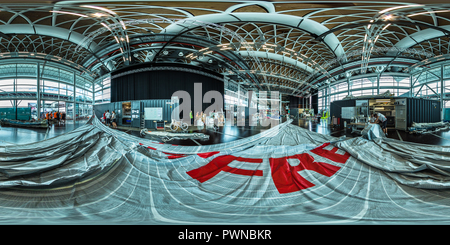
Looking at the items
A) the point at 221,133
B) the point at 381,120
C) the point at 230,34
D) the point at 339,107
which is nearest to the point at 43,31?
the point at 230,34

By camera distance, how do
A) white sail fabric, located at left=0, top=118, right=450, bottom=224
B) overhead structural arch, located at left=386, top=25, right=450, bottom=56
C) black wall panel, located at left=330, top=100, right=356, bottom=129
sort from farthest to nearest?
1. black wall panel, located at left=330, top=100, right=356, bottom=129
2. overhead structural arch, located at left=386, top=25, right=450, bottom=56
3. white sail fabric, located at left=0, top=118, right=450, bottom=224

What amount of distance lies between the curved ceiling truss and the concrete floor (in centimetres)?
64

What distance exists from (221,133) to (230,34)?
1213mm

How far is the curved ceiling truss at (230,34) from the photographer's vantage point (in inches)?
57.6

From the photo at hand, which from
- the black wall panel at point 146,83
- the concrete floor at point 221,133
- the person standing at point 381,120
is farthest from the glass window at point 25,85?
the person standing at point 381,120

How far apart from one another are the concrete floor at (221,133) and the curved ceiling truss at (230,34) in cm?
64

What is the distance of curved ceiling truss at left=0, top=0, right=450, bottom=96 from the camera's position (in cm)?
146

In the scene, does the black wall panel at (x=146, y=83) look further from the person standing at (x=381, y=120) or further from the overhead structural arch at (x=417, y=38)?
the overhead structural arch at (x=417, y=38)

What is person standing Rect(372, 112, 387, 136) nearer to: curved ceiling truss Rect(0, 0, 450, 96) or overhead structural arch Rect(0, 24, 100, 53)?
curved ceiling truss Rect(0, 0, 450, 96)

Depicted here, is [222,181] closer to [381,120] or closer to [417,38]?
[381,120]

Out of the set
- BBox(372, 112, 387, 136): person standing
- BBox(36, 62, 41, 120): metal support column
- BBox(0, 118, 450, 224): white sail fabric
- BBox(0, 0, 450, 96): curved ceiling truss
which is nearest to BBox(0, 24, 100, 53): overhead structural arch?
BBox(0, 0, 450, 96): curved ceiling truss

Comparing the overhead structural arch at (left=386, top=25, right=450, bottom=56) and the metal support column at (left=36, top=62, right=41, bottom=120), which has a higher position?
the overhead structural arch at (left=386, top=25, right=450, bottom=56)

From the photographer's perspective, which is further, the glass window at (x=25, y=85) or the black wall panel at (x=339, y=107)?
the black wall panel at (x=339, y=107)


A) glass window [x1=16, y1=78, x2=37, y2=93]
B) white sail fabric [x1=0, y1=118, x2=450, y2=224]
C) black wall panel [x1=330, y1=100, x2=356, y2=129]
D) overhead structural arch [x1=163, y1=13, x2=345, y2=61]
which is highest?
overhead structural arch [x1=163, y1=13, x2=345, y2=61]
